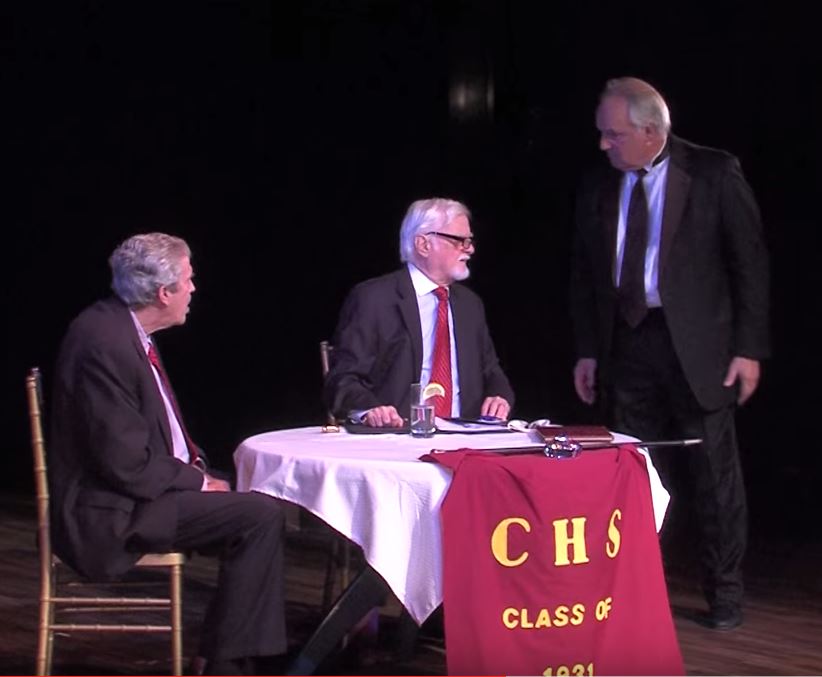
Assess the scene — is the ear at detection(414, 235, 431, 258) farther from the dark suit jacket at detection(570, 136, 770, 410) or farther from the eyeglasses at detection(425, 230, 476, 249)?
the dark suit jacket at detection(570, 136, 770, 410)

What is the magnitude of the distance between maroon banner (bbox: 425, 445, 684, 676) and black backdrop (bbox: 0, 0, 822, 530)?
117 inches

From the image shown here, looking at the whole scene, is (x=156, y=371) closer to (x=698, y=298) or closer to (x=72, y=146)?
(x=698, y=298)

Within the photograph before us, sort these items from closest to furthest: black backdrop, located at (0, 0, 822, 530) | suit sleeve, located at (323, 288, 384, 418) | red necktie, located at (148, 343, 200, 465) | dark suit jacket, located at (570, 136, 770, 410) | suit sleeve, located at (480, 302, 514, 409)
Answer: red necktie, located at (148, 343, 200, 465)
suit sleeve, located at (323, 288, 384, 418)
suit sleeve, located at (480, 302, 514, 409)
dark suit jacket, located at (570, 136, 770, 410)
black backdrop, located at (0, 0, 822, 530)

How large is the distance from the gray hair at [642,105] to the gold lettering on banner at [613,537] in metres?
1.39

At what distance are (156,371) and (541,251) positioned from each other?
10.7ft

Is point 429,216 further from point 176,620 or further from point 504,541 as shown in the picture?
point 176,620

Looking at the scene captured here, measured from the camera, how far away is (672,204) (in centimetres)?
469

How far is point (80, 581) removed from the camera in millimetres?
3891

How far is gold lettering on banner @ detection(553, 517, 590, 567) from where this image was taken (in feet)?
11.8

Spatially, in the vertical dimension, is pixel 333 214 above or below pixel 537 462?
above

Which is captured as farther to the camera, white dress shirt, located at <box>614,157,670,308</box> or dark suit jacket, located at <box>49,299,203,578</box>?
white dress shirt, located at <box>614,157,670,308</box>

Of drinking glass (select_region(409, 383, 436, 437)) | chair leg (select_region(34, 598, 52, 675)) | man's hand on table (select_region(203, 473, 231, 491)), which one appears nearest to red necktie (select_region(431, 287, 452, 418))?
drinking glass (select_region(409, 383, 436, 437))

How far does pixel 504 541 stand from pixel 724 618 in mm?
1428

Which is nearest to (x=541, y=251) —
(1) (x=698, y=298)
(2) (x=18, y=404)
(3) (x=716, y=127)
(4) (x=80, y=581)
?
(3) (x=716, y=127)
